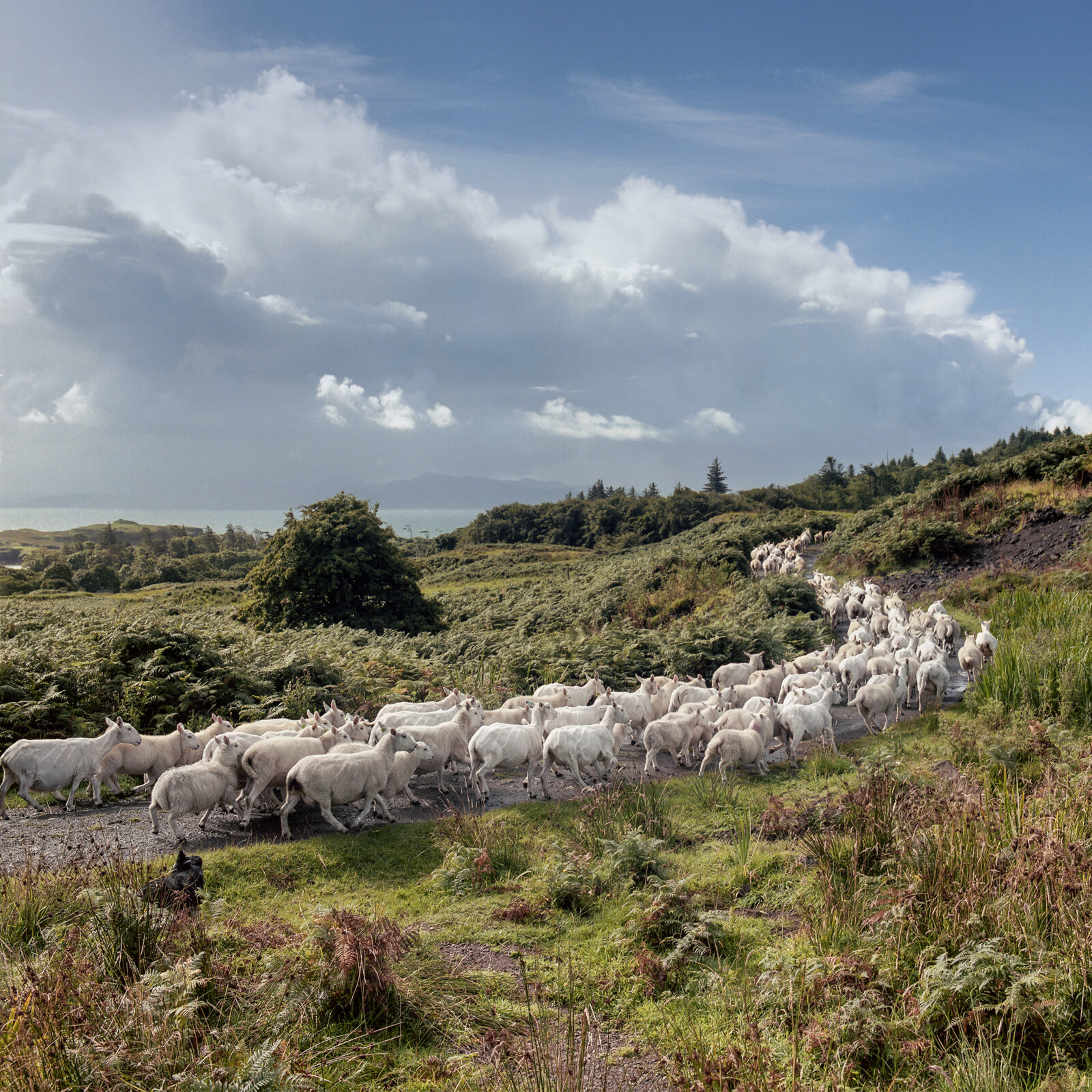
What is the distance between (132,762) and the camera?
1175 cm

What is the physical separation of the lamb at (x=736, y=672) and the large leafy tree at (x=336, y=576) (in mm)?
18735

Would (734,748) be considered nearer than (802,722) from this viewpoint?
Yes

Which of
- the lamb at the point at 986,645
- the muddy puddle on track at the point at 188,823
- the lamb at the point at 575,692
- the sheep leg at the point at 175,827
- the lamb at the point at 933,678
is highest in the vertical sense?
the lamb at the point at 986,645

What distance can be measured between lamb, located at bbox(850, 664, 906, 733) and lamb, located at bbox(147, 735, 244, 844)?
1210 cm

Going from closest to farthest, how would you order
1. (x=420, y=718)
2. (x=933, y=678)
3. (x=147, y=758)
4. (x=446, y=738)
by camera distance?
(x=147, y=758) → (x=446, y=738) → (x=420, y=718) → (x=933, y=678)

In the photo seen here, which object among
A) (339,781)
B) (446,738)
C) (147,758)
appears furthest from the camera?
(446,738)

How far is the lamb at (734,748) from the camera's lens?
12.2 meters

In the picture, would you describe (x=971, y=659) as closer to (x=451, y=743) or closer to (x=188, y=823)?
(x=451, y=743)

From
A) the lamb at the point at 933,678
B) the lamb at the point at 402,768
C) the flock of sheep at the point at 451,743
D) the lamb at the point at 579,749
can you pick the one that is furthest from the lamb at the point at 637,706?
the lamb at the point at 933,678

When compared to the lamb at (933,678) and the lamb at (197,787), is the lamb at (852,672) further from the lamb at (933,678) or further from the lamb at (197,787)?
the lamb at (197,787)

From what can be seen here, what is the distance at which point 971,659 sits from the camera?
688 inches

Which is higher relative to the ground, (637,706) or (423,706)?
(423,706)

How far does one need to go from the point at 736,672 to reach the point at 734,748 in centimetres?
652

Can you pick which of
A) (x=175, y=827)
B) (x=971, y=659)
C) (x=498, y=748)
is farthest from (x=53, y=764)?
(x=971, y=659)
